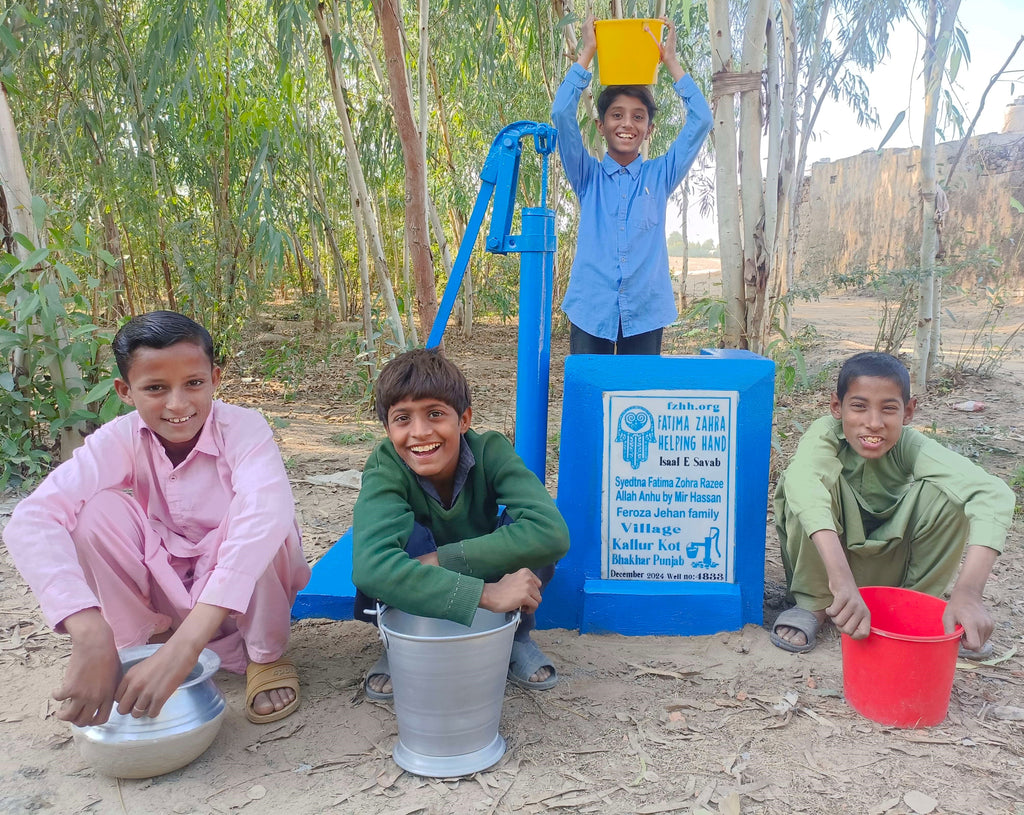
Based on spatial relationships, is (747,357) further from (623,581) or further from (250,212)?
(250,212)

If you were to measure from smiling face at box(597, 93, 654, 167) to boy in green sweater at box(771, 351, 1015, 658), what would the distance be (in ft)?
3.46

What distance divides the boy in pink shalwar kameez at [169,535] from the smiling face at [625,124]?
1.50m

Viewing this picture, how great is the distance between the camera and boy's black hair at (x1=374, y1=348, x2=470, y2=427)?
5.68 feet

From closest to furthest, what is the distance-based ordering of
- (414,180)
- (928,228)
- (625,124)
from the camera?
(625,124) < (414,180) < (928,228)

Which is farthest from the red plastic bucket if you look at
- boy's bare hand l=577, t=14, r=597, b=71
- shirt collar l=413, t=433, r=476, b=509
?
boy's bare hand l=577, t=14, r=597, b=71

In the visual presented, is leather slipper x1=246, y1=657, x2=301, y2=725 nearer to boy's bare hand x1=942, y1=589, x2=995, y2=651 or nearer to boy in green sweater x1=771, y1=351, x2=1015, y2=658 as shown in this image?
boy in green sweater x1=771, y1=351, x2=1015, y2=658

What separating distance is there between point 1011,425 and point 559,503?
3439mm

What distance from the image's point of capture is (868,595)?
190cm

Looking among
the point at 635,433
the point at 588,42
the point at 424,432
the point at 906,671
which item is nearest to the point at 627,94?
the point at 588,42

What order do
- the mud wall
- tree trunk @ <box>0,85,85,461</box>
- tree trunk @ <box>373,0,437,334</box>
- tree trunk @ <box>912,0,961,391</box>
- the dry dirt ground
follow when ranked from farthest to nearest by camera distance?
the mud wall → tree trunk @ <box>912,0,961,391</box> → tree trunk @ <box>373,0,437,334</box> → tree trunk @ <box>0,85,85,461</box> → the dry dirt ground

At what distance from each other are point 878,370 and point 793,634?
0.74 metres

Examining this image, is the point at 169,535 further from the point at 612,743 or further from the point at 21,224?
the point at 21,224

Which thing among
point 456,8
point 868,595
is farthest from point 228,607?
point 456,8

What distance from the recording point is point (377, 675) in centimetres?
192
